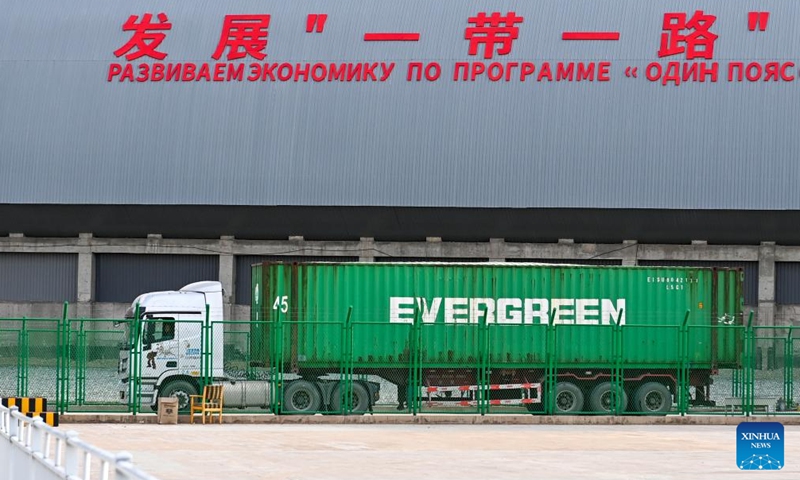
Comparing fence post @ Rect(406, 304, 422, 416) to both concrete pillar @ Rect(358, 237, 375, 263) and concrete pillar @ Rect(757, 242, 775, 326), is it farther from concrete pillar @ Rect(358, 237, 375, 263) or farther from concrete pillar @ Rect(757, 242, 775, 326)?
concrete pillar @ Rect(757, 242, 775, 326)

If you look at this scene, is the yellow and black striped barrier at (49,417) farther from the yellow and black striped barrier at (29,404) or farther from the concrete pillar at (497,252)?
the concrete pillar at (497,252)

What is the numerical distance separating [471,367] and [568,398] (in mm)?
2722

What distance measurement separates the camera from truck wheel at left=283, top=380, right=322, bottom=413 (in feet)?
119

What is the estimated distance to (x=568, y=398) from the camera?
1484 inches

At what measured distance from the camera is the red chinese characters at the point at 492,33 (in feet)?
193

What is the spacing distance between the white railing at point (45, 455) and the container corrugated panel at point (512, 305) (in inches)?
668

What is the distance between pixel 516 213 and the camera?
190 feet

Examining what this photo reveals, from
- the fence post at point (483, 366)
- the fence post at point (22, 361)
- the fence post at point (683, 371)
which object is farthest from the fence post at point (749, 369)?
the fence post at point (22, 361)

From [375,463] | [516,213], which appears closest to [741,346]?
[375,463]

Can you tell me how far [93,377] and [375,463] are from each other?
621 inches

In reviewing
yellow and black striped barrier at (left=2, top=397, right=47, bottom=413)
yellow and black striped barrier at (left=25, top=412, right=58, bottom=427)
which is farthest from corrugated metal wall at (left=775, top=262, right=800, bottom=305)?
yellow and black striped barrier at (left=25, top=412, right=58, bottom=427)

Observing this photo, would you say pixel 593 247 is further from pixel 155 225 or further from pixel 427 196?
pixel 155 225

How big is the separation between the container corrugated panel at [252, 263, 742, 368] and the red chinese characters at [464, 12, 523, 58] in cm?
2161

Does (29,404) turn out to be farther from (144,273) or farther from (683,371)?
(144,273)
